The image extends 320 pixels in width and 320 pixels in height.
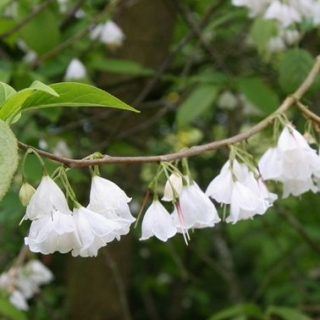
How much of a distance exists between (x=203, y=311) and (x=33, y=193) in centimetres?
425

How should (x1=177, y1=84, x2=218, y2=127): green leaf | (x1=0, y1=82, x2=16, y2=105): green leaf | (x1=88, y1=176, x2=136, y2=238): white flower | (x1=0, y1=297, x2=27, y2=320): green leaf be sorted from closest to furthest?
(x1=0, y1=82, x2=16, y2=105): green leaf, (x1=88, y1=176, x2=136, y2=238): white flower, (x1=0, y1=297, x2=27, y2=320): green leaf, (x1=177, y1=84, x2=218, y2=127): green leaf

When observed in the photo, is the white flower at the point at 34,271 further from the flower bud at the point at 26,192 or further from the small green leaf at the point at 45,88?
the small green leaf at the point at 45,88

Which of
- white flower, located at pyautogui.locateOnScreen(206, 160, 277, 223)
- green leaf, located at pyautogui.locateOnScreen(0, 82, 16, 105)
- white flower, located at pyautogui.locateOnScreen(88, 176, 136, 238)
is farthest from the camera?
white flower, located at pyautogui.locateOnScreen(206, 160, 277, 223)

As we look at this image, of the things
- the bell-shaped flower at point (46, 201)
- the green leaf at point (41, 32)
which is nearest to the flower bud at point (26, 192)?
the bell-shaped flower at point (46, 201)

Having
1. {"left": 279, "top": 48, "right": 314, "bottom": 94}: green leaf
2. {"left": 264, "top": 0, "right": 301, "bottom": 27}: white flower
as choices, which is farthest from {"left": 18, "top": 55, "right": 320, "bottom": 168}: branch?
{"left": 279, "top": 48, "right": 314, "bottom": 94}: green leaf

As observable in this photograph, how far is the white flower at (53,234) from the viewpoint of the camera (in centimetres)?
150

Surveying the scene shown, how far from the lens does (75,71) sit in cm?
318

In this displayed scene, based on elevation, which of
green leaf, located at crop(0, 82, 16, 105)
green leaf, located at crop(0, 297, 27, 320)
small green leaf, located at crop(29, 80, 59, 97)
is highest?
green leaf, located at crop(0, 82, 16, 105)

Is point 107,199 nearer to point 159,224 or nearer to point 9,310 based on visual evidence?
point 159,224

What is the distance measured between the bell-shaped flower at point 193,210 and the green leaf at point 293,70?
1.25 metres

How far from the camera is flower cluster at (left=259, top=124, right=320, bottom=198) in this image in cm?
175

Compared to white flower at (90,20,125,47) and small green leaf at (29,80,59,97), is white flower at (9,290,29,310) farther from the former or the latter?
small green leaf at (29,80,59,97)

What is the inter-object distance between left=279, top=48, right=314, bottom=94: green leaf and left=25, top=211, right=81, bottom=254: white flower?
1503mm

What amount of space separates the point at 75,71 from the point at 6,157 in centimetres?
199
